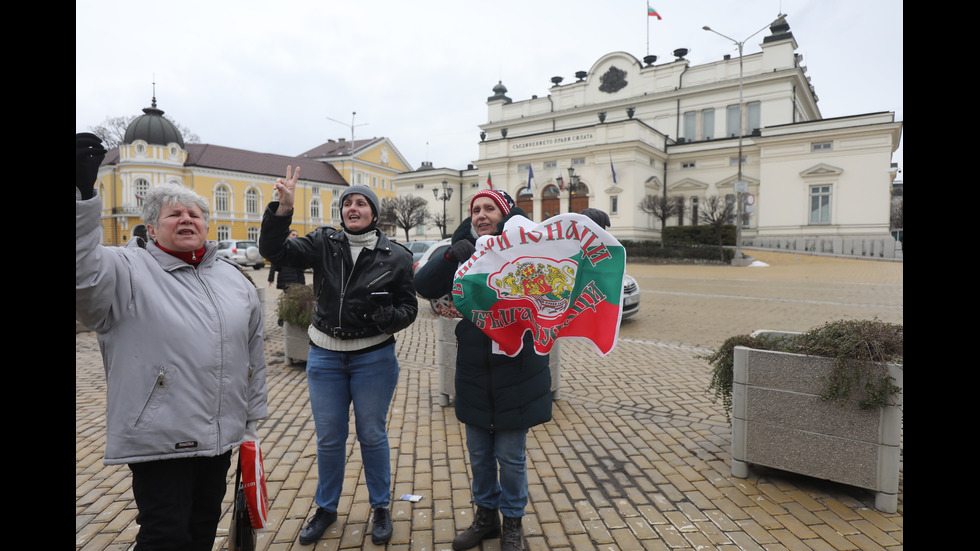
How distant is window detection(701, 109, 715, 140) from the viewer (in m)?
47.2

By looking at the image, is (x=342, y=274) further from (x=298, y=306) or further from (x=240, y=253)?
(x=240, y=253)

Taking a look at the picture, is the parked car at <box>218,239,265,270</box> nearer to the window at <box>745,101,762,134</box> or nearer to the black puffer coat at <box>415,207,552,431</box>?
the black puffer coat at <box>415,207,552,431</box>

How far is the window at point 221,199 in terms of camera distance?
53384 millimetres

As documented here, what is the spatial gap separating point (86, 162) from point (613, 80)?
56719 millimetres

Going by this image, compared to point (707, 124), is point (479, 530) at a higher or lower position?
lower

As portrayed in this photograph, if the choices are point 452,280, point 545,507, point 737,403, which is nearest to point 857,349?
point 737,403

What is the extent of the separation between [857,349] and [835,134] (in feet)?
129

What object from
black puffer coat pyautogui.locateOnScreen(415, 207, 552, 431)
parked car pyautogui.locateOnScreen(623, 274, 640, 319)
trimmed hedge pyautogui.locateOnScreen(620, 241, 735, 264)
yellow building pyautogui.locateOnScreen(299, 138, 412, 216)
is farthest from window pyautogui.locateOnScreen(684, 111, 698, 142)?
black puffer coat pyautogui.locateOnScreen(415, 207, 552, 431)

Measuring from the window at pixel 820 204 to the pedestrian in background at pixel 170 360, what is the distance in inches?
1637

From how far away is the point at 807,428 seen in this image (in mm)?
3572

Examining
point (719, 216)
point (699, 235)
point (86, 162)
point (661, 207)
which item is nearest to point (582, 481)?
point (86, 162)

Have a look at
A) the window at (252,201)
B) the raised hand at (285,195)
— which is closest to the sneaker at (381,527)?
the raised hand at (285,195)

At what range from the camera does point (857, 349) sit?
11.1 feet
